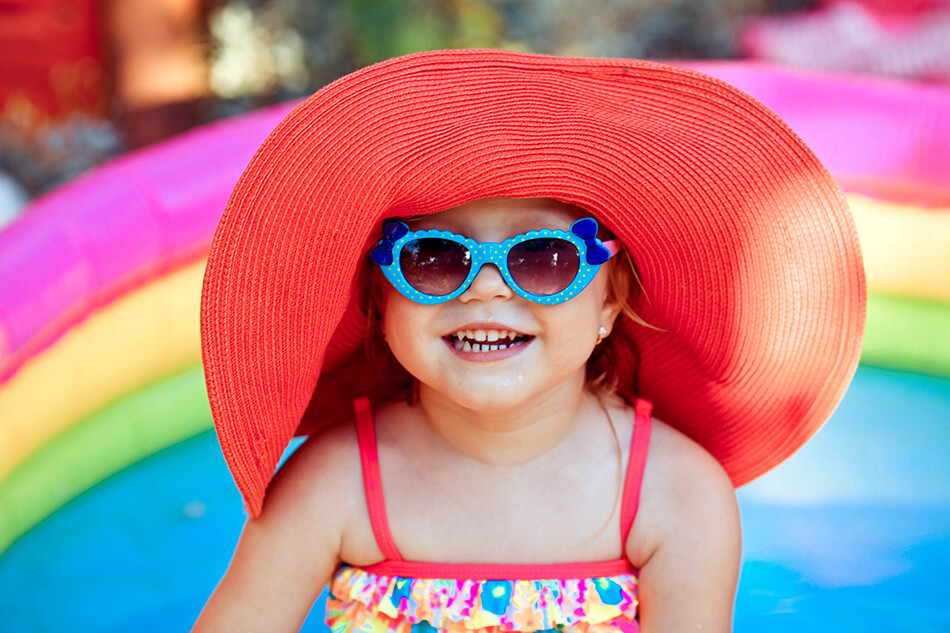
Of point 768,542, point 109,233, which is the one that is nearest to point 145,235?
point 109,233

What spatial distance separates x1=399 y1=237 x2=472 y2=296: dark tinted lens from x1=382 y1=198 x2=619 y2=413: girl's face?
27mm

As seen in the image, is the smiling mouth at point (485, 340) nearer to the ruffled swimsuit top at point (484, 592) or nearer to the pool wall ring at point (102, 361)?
the ruffled swimsuit top at point (484, 592)

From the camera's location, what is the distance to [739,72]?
3.02 m

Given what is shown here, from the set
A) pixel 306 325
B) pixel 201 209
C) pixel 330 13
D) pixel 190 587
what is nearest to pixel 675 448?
pixel 306 325

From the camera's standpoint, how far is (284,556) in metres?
1.46

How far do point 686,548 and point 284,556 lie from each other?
59 cm

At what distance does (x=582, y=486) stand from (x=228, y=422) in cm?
56

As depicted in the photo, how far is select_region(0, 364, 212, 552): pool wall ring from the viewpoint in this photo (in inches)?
85.2

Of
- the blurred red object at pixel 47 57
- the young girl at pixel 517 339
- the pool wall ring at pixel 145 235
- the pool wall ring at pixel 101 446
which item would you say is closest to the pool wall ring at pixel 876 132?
the pool wall ring at pixel 145 235

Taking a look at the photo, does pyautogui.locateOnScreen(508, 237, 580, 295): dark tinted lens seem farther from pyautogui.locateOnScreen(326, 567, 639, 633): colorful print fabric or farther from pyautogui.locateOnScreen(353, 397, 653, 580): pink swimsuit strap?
pyautogui.locateOnScreen(326, 567, 639, 633): colorful print fabric

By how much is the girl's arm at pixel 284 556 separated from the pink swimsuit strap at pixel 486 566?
0.16 feet

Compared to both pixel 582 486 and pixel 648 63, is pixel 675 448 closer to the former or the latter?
pixel 582 486

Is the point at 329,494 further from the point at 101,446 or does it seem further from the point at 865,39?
the point at 865,39

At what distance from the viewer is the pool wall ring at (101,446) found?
216 cm
